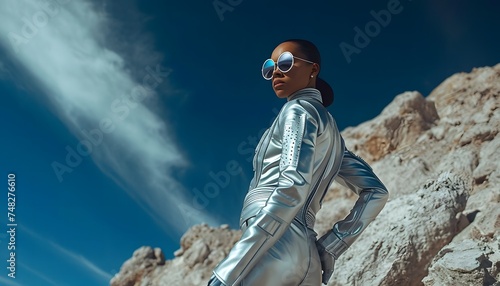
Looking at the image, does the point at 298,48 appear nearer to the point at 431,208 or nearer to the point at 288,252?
the point at 288,252

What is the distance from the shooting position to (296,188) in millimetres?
3244

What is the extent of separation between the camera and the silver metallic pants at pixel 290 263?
3.27 meters

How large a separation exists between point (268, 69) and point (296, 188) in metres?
1.22

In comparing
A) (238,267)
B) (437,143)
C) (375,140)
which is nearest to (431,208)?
(238,267)

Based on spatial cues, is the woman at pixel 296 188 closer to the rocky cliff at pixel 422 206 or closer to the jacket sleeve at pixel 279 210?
the jacket sleeve at pixel 279 210

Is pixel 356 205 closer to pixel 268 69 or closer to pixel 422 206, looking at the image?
pixel 268 69

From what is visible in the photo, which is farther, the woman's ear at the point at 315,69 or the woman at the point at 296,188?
the woman's ear at the point at 315,69

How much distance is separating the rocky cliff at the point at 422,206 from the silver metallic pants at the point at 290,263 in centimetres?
309

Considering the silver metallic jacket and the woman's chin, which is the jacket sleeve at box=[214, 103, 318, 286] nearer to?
the silver metallic jacket

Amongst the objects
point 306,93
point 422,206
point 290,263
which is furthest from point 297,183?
point 422,206

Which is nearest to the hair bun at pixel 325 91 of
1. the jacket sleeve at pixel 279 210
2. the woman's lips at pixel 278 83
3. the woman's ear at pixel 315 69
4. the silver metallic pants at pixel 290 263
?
the woman's ear at pixel 315 69

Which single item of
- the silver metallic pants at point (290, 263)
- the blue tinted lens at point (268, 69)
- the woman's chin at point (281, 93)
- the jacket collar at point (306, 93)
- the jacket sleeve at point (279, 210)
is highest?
the blue tinted lens at point (268, 69)

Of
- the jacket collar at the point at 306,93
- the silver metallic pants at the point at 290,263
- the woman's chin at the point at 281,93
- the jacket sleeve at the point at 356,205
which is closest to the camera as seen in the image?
the silver metallic pants at the point at 290,263

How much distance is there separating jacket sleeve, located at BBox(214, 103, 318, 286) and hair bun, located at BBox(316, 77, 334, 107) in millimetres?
999
